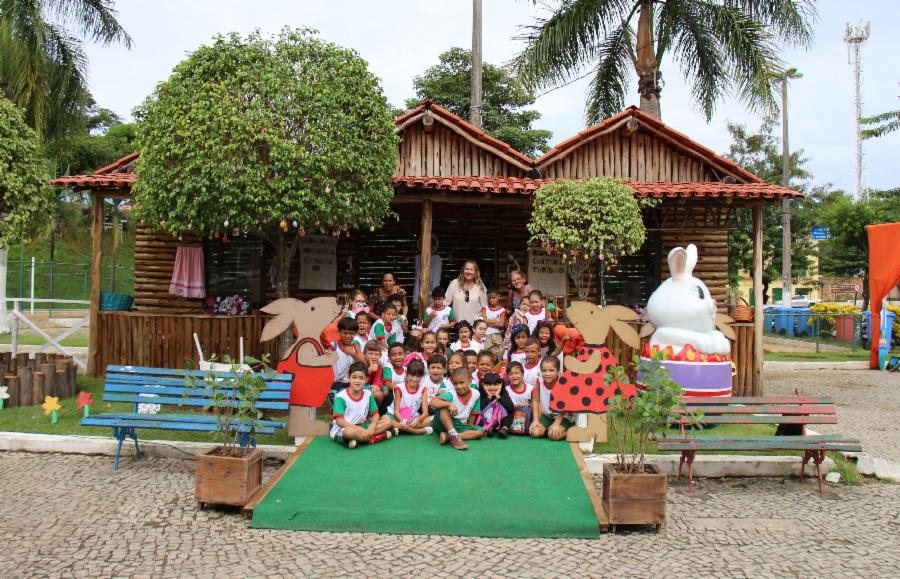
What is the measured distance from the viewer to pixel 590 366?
22.7 ft

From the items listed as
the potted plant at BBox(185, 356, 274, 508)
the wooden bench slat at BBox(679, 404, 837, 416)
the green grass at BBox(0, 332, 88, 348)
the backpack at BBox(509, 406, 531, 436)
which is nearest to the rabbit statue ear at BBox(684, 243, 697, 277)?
the wooden bench slat at BBox(679, 404, 837, 416)

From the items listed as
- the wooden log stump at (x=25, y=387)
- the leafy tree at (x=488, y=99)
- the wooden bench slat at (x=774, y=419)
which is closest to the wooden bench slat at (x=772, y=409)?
the wooden bench slat at (x=774, y=419)

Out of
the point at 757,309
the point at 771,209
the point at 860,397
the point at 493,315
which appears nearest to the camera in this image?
the point at 493,315

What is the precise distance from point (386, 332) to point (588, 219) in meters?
3.18

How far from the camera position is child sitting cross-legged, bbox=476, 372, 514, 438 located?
680 centimetres

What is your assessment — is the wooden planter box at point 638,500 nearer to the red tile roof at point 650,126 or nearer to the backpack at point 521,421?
the backpack at point 521,421

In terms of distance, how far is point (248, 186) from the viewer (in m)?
7.76

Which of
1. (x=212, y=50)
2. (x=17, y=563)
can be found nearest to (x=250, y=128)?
(x=212, y=50)

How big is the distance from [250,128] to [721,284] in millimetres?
9160

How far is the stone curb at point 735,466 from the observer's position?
21.6 feet

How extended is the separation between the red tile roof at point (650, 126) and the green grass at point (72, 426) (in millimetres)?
7207

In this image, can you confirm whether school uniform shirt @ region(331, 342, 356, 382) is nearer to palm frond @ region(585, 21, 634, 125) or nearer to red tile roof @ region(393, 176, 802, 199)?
red tile roof @ region(393, 176, 802, 199)

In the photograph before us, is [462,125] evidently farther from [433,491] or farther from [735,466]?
[433,491]

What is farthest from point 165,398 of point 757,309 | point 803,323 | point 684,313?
point 803,323
